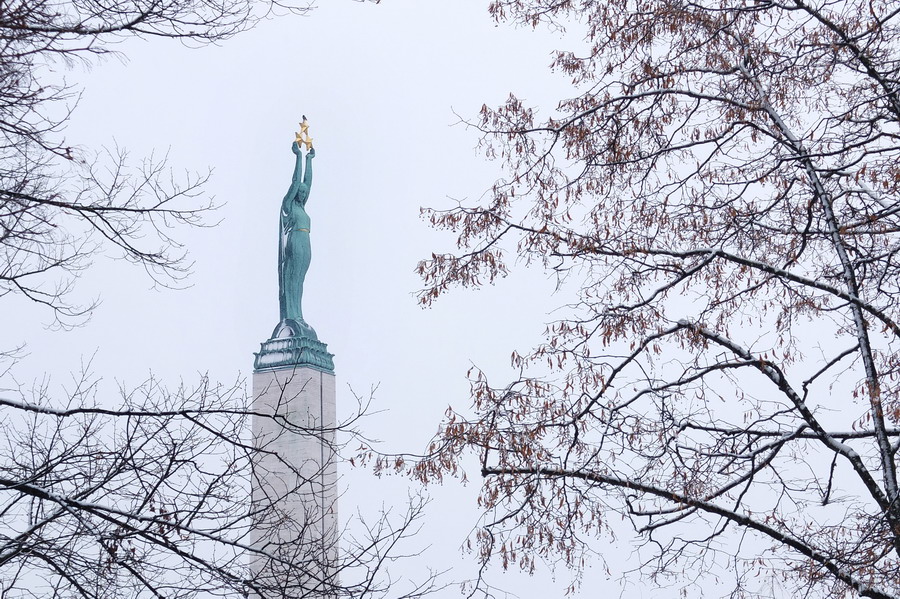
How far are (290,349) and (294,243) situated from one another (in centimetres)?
281

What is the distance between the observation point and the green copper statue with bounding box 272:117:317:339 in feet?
72.0

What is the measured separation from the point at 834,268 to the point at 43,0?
15.1ft

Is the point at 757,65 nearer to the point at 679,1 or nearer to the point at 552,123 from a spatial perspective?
the point at 679,1

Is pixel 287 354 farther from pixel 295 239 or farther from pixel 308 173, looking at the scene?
pixel 308 173

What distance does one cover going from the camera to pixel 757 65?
283 inches

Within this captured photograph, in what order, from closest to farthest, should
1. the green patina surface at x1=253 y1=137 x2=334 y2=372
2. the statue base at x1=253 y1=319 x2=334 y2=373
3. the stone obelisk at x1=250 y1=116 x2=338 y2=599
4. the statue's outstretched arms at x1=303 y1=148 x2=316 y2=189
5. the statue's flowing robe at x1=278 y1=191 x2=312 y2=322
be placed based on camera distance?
the stone obelisk at x1=250 y1=116 x2=338 y2=599 → the statue base at x1=253 y1=319 x2=334 y2=373 → the green patina surface at x1=253 y1=137 x2=334 y2=372 → the statue's flowing robe at x1=278 y1=191 x2=312 y2=322 → the statue's outstretched arms at x1=303 y1=148 x2=316 y2=189

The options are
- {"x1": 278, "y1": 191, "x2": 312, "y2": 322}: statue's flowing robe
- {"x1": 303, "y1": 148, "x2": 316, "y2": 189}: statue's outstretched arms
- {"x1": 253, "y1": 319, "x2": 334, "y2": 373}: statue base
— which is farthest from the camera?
{"x1": 303, "y1": 148, "x2": 316, "y2": 189}: statue's outstretched arms

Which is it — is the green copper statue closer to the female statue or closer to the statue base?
the female statue

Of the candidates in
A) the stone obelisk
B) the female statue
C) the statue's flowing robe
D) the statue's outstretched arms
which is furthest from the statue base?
the statue's outstretched arms

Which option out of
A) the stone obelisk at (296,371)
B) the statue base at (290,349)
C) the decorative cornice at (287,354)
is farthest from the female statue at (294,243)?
the decorative cornice at (287,354)

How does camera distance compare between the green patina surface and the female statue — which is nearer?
the green patina surface

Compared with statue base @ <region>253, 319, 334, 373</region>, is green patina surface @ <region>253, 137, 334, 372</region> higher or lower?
higher

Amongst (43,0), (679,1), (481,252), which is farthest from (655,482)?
(43,0)

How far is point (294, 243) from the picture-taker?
22281 millimetres
